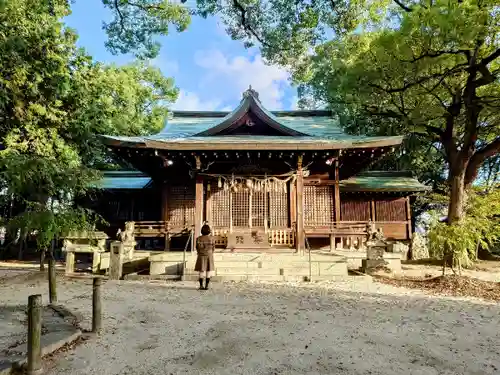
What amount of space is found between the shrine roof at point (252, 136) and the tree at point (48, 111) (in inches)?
129

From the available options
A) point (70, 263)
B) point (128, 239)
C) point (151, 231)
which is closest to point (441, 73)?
point (151, 231)

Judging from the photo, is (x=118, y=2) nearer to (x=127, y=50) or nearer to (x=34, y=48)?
(x=127, y=50)

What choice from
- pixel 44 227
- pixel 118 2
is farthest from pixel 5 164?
pixel 118 2

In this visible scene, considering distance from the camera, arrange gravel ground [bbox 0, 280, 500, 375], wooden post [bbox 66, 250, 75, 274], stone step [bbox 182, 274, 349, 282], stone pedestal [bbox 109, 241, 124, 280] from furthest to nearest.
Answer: wooden post [bbox 66, 250, 75, 274] → stone pedestal [bbox 109, 241, 124, 280] → stone step [bbox 182, 274, 349, 282] → gravel ground [bbox 0, 280, 500, 375]

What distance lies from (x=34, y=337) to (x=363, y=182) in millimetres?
18700

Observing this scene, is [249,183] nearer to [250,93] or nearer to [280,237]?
[280,237]

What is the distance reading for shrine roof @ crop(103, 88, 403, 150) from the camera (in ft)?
44.1

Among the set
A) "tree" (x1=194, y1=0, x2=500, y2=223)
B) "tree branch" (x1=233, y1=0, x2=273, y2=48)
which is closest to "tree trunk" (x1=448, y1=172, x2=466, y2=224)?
"tree" (x1=194, y1=0, x2=500, y2=223)

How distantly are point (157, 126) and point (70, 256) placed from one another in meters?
18.2

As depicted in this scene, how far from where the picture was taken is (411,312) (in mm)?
7371

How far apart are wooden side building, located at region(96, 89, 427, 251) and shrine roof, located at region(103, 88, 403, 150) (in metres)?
0.04

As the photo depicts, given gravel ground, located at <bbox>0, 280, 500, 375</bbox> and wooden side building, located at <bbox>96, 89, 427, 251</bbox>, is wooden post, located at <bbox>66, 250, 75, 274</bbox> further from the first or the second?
wooden side building, located at <bbox>96, 89, 427, 251</bbox>

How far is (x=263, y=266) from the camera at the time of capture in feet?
39.1

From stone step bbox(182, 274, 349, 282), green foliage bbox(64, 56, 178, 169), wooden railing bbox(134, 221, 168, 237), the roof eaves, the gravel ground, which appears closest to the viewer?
the gravel ground
